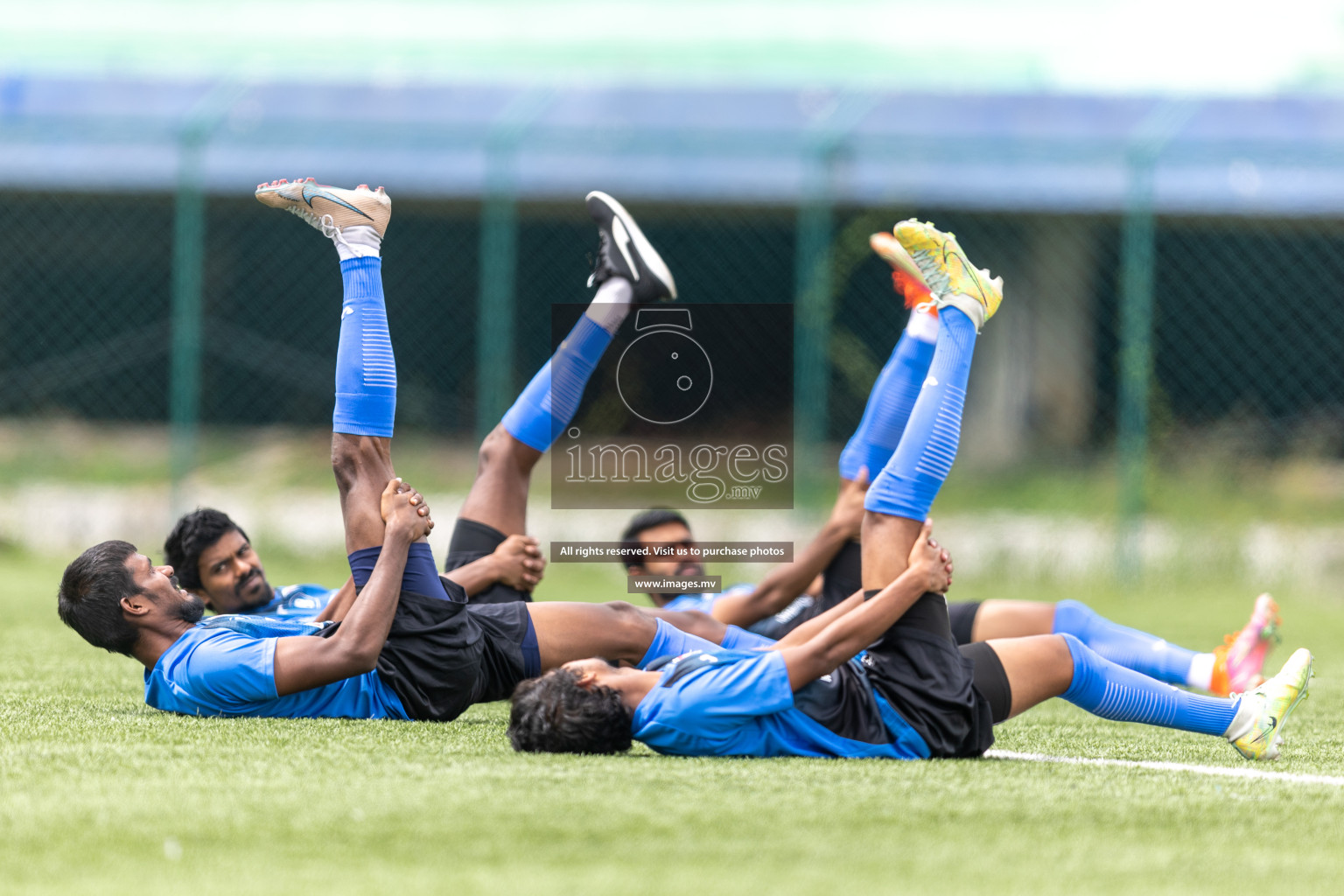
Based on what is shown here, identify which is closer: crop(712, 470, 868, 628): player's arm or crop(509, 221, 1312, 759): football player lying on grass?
crop(509, 221, 1312, 759): football player lying on grass

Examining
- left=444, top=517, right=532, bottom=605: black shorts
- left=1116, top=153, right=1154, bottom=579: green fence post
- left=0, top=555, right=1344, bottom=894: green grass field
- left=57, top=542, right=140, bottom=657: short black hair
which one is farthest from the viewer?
left=1116, top=153, right=1154, bottom=579: green fence post

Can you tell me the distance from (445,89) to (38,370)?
476 cm

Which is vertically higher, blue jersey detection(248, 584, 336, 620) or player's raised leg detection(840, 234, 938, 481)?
player's raised leg detection(840, 234, 938, 481)

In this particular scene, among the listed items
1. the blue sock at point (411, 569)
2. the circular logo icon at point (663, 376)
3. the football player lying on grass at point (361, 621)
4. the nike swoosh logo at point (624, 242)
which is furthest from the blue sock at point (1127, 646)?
the circular logo icon at point (663, 376)

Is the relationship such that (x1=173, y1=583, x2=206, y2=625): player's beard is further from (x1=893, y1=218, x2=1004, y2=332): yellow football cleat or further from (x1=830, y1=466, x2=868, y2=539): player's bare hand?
(x1=893, y1=218, x2=1004, y2=332): yellow football cleat

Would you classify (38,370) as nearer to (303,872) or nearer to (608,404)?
(608,404)

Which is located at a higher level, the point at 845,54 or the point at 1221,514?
the point at 845,54

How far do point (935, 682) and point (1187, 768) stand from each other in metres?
0.73

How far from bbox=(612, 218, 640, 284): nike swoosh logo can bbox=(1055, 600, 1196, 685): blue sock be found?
1.95 metres

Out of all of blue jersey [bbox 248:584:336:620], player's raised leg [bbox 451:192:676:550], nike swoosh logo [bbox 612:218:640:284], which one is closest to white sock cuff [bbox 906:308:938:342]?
player's raised leg [bbox 451:192:676:550]

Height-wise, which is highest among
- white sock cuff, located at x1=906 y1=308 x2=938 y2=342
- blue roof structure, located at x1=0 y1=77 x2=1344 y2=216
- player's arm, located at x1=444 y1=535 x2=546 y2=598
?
blue roof structure, located at x1=0 y1=77 x2=1344 y2=216

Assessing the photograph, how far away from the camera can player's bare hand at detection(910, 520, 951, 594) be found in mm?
3549

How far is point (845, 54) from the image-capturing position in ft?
42.5

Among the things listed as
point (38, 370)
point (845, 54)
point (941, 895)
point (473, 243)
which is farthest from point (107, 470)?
point (941, 895)
